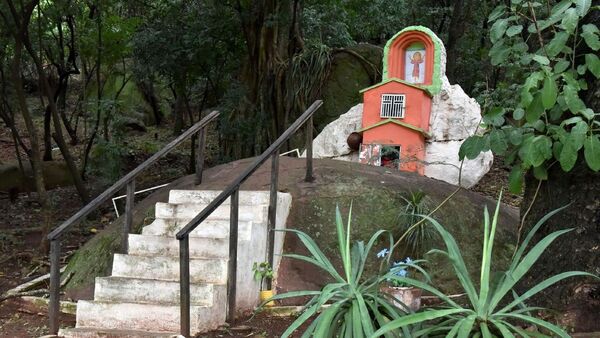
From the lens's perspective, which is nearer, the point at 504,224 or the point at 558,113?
the point at 558,113

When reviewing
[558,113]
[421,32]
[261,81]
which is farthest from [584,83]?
[261,81]

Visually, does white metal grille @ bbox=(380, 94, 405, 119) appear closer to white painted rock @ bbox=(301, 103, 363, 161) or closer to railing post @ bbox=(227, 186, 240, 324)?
white painted rock @ bbox=(301, 103, 363, 161)

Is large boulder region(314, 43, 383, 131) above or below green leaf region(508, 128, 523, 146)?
above

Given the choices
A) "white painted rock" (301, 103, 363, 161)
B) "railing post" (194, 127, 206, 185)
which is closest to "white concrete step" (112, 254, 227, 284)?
"railing post" (194, 127, 206, 185)

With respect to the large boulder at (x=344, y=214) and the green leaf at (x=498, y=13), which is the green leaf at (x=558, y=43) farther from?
the large boulder at (x=344, y=214)

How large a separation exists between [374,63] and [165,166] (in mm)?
4923

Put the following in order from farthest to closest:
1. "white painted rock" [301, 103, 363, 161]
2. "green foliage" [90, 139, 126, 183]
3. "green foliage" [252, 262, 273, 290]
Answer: "green foliage" [90, 139, 126, 183]
"white painted rock" [301, 103, 363, 161]
"green foliage" [252, 262, 273, 290]

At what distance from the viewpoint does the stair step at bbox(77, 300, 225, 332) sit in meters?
4.14

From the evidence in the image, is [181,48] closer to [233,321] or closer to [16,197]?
[16,197]

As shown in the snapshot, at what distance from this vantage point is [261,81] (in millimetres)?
10367

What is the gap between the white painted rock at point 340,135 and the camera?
335 inches

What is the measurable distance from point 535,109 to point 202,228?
295 centimetres

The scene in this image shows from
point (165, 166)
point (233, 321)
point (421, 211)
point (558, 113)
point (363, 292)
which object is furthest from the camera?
point (165, 166)

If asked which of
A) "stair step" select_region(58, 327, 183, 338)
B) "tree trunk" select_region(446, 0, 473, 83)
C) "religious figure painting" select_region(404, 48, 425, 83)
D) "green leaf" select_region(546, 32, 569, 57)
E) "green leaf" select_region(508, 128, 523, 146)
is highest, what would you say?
"tree trunk" select_region(446, 0, 473, 83)
